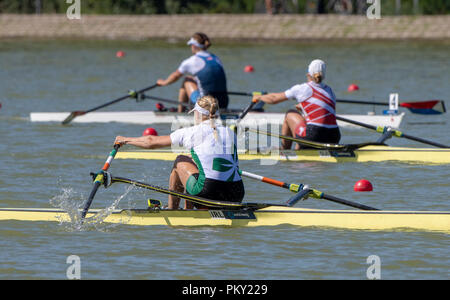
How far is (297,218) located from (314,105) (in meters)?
4.62

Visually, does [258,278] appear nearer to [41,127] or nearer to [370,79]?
[41,127]

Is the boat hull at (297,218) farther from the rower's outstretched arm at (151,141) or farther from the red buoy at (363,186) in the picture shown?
the red buoy at (363,186)

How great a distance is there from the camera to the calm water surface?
10.1 meters

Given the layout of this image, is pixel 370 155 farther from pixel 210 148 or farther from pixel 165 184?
pixel 210 148

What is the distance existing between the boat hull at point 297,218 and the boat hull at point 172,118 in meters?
7.49

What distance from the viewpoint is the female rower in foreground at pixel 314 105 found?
50.3 ft

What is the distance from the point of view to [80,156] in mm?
17016

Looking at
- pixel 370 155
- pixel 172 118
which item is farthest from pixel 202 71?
pixel 370 155

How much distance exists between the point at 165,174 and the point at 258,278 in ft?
19.5

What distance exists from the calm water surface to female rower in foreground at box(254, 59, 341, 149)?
1.58 feet

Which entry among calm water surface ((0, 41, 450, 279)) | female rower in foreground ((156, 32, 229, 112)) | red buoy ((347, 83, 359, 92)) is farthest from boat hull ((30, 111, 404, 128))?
red buoy ((347, 83, 359, 92))

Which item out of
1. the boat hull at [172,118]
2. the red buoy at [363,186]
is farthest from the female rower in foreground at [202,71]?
the red buoy at [363,186]

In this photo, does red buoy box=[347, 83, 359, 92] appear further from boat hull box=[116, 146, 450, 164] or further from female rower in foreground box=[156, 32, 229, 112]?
boat hull box=[116, 146, 450, 164]
